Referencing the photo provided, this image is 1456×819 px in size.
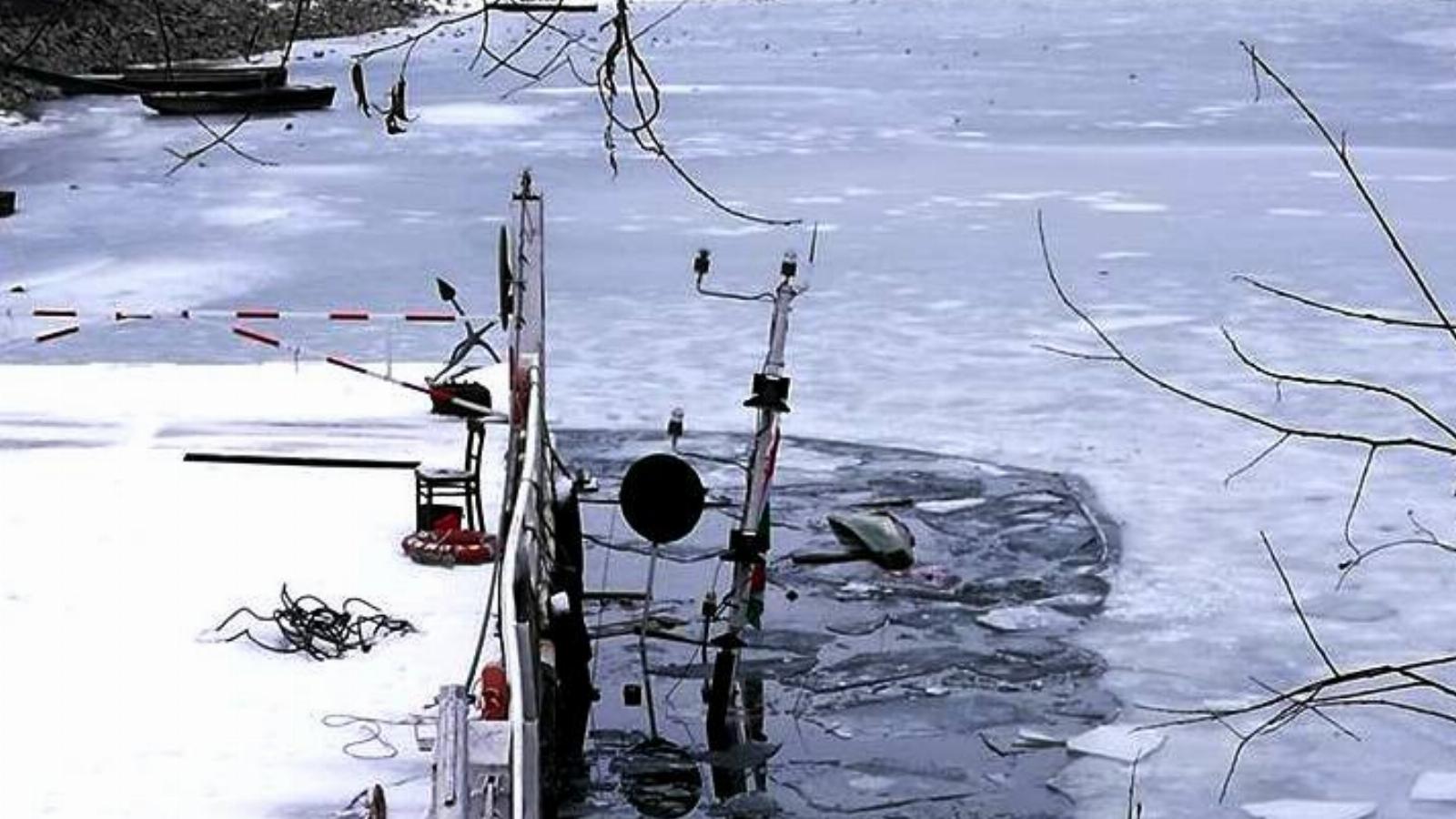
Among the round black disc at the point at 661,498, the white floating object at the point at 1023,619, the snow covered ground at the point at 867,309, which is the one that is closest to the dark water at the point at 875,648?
the white floating object at the point at 1023,619

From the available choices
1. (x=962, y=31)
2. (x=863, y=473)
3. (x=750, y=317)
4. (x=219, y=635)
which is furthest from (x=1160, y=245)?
(x=962, y=31)

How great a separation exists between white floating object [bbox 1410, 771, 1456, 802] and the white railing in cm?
240

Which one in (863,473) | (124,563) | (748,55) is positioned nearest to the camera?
(124,563)

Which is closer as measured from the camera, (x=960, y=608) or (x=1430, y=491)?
(x=960, y=608)

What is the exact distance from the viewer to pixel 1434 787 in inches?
229

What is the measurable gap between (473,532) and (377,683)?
49.9 inches

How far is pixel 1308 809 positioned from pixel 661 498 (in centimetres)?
266

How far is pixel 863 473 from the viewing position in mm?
9547

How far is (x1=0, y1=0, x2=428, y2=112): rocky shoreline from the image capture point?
253 cm

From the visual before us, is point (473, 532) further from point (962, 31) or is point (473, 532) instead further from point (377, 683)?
point (962, 31)

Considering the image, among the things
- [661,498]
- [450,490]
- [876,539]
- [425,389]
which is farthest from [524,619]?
[425,389]

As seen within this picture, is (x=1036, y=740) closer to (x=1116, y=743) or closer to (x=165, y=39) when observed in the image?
(x=1116, y=743)

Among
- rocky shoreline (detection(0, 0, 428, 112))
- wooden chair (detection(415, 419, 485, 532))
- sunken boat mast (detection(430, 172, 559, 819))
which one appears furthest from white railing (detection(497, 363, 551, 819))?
rocky shoreline (detection(0, 0, 428, 112))

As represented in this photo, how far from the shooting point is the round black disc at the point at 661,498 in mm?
7457
